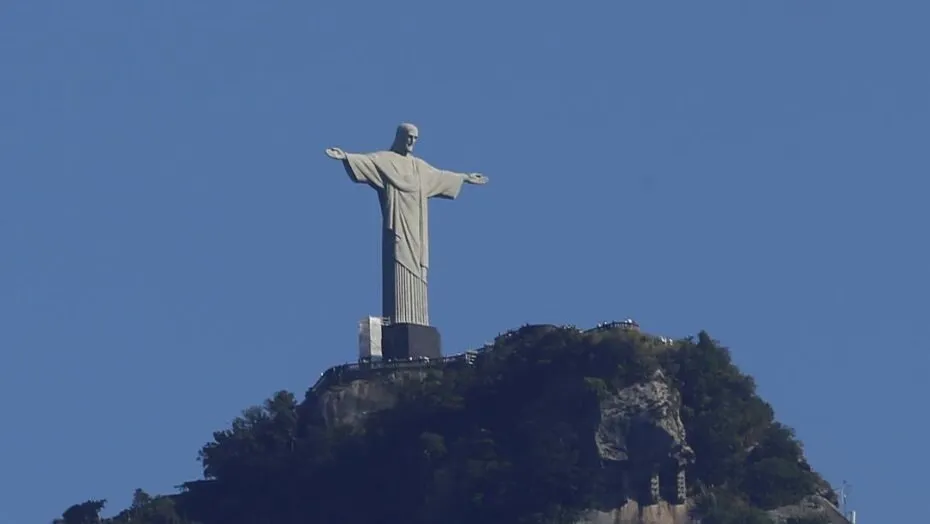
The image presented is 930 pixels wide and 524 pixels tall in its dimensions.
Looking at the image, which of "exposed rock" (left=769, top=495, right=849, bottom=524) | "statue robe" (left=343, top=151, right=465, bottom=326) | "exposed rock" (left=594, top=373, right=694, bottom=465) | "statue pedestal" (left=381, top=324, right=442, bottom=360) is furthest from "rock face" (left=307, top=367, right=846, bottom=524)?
"statue robe" (left=343, top=151, right=465, bottom=326)

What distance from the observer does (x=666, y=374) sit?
8775 cm

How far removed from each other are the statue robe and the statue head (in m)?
0.24

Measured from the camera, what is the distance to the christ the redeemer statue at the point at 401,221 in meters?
91.9

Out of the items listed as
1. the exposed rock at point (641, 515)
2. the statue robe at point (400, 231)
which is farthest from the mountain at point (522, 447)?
the statue robe at point (400, 231)

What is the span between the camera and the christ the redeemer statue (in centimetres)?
9194

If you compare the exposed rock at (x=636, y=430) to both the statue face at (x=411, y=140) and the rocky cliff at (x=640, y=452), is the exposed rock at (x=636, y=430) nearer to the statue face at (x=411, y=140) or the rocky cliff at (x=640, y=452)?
the rocky cliff at (x=640, y=452)

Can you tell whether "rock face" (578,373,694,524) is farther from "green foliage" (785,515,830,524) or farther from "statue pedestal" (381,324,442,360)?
"statue pedestal" (381,324,442,360)

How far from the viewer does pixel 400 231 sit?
92.4 m

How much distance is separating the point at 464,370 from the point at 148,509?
28.3 feet

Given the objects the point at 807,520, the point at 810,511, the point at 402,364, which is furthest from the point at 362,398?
the point at 807,520

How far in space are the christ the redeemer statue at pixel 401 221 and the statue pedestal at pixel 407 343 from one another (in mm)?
310

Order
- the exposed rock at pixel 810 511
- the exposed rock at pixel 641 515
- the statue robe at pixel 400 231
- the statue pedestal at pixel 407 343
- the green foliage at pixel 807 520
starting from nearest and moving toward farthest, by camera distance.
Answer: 1. the exposed rock at pixel 641 515
2. the green foliage at pixel 807 520
3. the exposed rock at pixel 810 511
4. the statue pedestal at pixel 407 343
5. the statue robe at pixel 400 231

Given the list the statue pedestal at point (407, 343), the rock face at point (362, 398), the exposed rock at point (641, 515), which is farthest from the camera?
the statue pedestal at point (407, 343)

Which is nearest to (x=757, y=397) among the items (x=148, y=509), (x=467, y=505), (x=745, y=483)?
(x=745, y=483)
